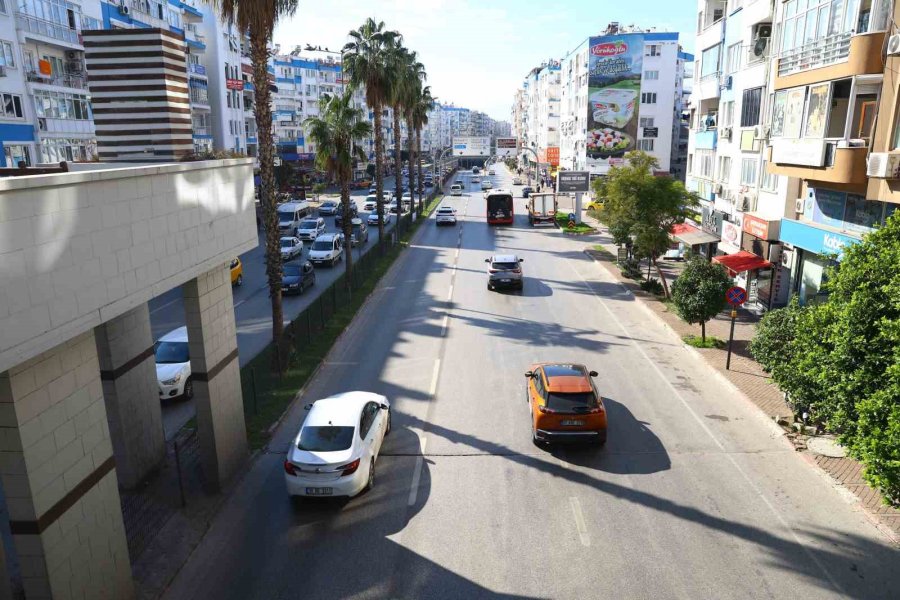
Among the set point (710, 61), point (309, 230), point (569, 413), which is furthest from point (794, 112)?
point (309, 230)

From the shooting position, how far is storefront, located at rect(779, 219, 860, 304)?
19266 mm

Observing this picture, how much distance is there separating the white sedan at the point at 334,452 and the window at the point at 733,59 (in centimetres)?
2440

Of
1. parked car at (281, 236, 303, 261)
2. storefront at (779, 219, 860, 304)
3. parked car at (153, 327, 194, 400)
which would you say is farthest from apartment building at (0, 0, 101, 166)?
storefront at (779, 219, 860, 304)

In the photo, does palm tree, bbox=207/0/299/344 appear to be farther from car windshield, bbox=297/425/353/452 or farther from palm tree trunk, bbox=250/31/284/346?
car windshield, bbox=297/425/353/452

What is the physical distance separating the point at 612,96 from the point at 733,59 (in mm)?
49088

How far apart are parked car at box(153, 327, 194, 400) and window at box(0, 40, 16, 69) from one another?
77.3 ft

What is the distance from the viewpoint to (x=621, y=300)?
27.9m

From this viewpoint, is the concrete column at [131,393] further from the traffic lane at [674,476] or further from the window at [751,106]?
the window at [751,106]

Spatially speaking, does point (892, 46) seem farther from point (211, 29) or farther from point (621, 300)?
point (211, 29)

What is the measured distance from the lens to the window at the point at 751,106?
25.5m

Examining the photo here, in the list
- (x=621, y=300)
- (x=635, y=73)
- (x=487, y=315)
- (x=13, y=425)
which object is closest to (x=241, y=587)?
(x=13, y=425)

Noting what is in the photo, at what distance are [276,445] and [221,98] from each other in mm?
49646

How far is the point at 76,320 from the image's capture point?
729cm

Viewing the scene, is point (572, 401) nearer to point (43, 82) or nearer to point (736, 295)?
point (736, 295)
